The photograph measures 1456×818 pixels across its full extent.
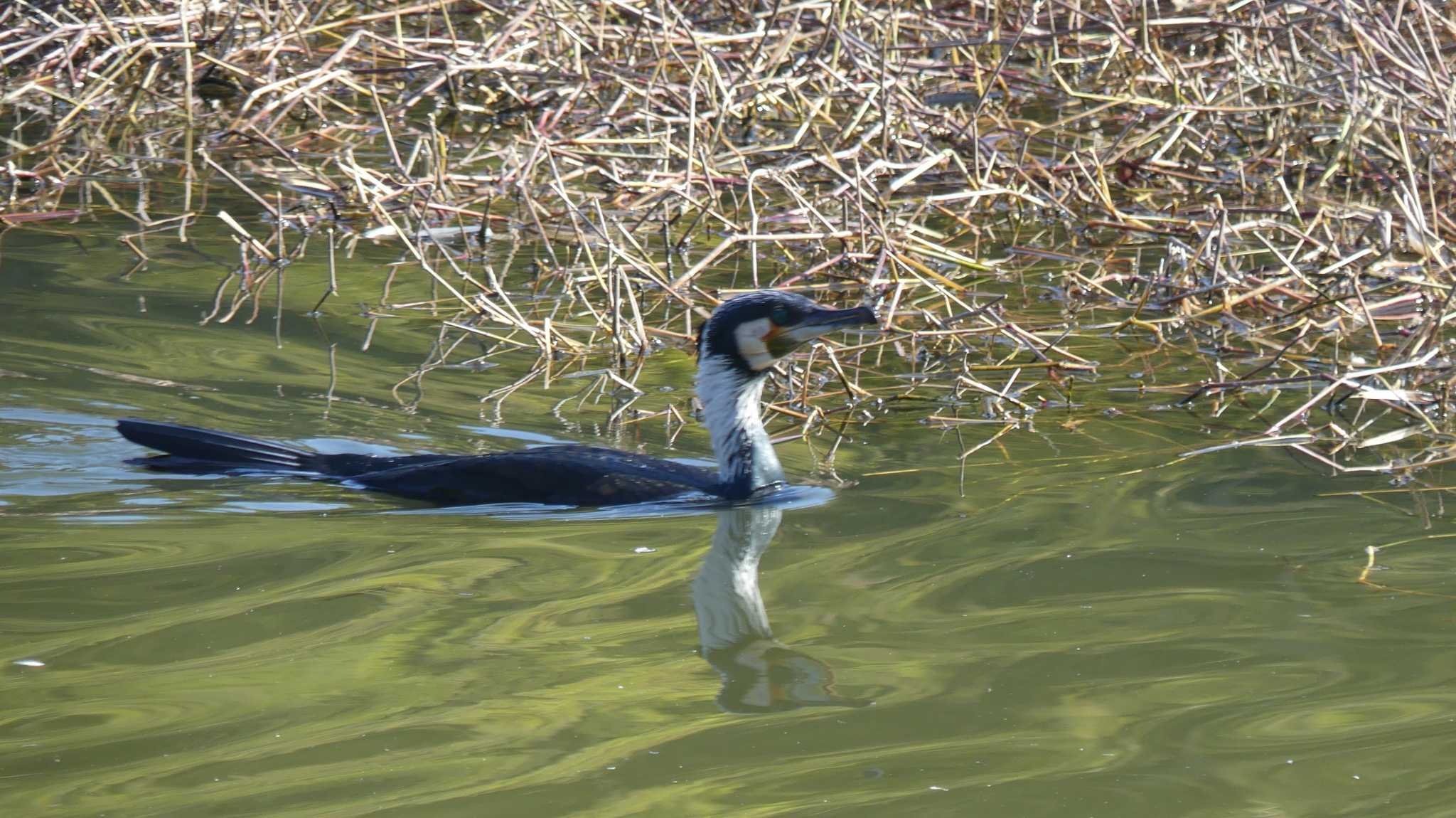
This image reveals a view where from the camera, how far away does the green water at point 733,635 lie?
3.56 m

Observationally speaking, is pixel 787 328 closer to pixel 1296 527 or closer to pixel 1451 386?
pixel 1296 527

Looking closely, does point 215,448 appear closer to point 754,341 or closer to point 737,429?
point 737,429

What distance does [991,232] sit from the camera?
31.0ft

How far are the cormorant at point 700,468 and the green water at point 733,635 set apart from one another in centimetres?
16

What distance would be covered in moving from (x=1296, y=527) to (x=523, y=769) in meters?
2.73

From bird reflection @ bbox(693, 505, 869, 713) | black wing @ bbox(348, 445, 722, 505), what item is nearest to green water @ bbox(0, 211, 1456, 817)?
bird reflection @ bbox(693, 505, 869, 713)

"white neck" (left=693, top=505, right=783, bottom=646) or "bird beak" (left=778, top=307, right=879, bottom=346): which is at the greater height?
"bird beak" (left=778, top=307, right=879, bottom=346)

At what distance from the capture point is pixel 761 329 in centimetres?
566

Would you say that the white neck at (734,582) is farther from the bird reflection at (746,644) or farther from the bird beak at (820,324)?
the bird beak at (820,324)

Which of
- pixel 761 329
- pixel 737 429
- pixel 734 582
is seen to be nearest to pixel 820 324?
pixel 761 329

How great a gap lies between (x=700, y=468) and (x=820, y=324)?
0.82m

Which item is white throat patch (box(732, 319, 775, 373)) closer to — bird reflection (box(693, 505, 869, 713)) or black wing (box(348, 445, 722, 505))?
black wing (box(348, 445, 722, 505))

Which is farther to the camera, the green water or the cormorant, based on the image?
the cormorant

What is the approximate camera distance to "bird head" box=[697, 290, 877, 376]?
5578mm
